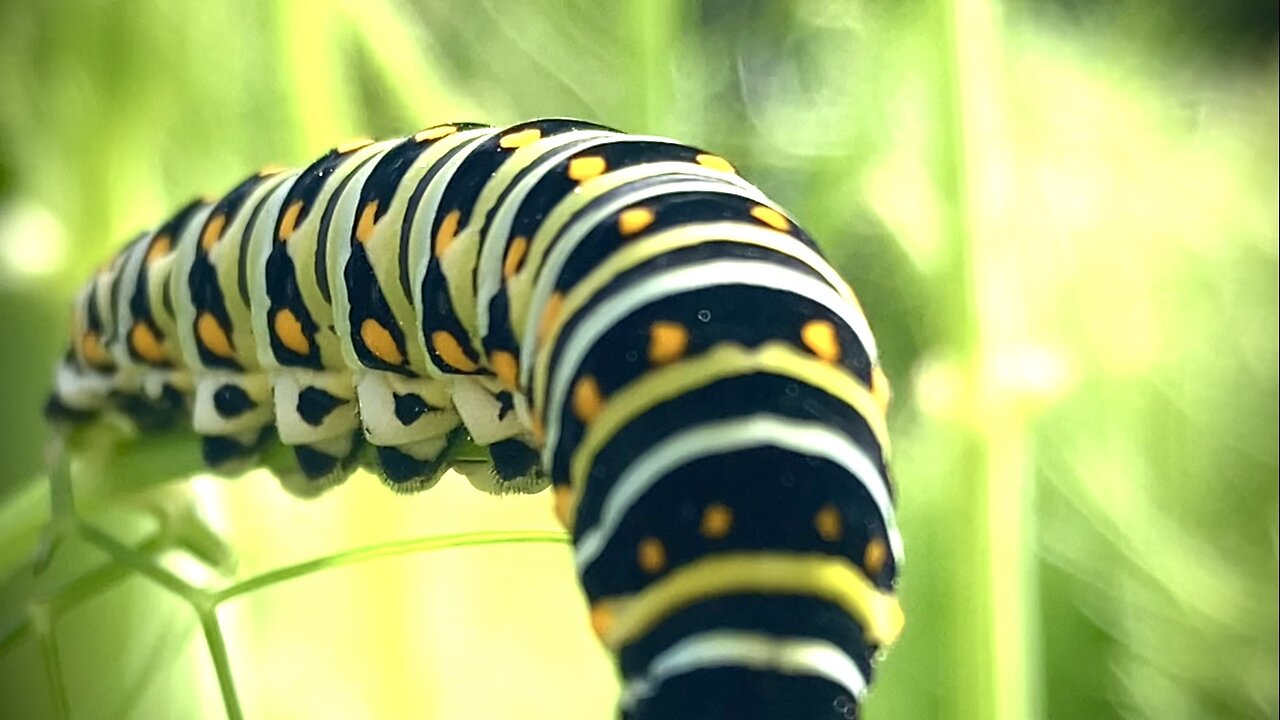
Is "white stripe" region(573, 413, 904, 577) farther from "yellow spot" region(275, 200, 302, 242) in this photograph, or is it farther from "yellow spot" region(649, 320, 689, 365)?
"yellow spot" region(275, 200, 302, 242)

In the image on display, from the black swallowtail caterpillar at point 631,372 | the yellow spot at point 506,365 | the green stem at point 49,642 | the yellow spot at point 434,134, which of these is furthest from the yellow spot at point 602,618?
the green stem at point 49,642

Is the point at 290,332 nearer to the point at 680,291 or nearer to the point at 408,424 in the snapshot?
the point at 408,424

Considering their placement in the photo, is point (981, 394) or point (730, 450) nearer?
point (730, 450)

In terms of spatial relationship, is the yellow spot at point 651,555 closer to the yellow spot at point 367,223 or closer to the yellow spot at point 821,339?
the yellow spot at point 821,339

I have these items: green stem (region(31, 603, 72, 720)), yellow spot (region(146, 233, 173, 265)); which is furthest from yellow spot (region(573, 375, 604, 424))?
green stem (region(31, 603, 72, 720))

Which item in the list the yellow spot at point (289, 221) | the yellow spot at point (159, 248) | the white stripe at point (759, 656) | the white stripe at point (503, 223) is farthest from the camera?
the yellow spot at point (159, 248)

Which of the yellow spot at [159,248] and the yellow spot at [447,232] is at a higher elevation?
the yellow spot at [159,248]

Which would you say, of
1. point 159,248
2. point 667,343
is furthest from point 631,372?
point 159,248
